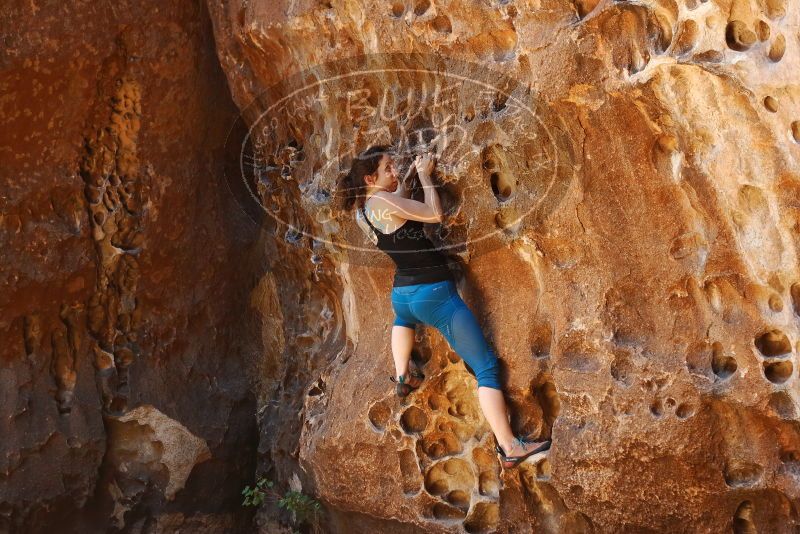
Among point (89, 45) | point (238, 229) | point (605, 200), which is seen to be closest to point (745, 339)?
point (605, 200)

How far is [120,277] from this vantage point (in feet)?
14.2

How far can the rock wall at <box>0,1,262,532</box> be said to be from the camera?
13.1 ft

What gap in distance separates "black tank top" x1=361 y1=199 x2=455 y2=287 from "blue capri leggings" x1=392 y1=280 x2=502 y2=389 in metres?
0.03

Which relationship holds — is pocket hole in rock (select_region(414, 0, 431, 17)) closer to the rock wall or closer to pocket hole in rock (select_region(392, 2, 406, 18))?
pocket hole in rock (select_region(392, 2, 406, 18))

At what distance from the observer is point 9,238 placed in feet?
13.1

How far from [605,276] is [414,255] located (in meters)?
0.71

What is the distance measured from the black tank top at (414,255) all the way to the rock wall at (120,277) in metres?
1.28

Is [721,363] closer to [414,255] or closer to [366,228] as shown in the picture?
[414,255]

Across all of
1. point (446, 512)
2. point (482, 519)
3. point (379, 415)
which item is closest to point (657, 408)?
point (482, 519)

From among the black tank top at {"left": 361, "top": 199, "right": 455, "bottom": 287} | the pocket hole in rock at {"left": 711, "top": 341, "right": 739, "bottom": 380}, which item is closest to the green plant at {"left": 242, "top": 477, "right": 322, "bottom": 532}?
the black tank top at {"left": 361, "top": 199, "right": 455, "bottom": 287}

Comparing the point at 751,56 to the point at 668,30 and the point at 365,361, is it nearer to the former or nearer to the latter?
the point at 668,30

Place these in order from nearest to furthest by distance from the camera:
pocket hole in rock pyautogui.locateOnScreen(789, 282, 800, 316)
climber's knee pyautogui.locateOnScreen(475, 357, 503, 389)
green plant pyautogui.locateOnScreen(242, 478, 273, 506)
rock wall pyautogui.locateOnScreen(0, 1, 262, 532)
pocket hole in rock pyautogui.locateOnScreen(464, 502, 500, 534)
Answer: pocket hole in rock pyautogui.locateOnScreen(789, 282, 800, 316) < climber's knee pyautogui.locateOnScreen(475, 357, 503, 389) < pocket hole in rock pyautogui.locateOnScreen(464, 502, 500, 534) < rock wall pyautogui.locateOnScreen(0, 1, 262, 532) < green plant pyautogui.locateOnScreen(242, 478, 273, 506)

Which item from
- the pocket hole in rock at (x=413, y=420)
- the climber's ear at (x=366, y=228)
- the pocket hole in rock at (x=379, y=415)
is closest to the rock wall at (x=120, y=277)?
the climber's ear at (x=366, y=228)

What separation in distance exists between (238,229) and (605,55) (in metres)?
2.19
